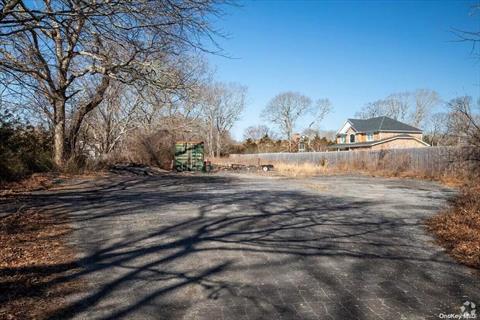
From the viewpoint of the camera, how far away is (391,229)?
6.55 meters

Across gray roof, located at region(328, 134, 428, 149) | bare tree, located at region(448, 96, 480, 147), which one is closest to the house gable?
gray roof, located at region(328, 134, 428, 149)

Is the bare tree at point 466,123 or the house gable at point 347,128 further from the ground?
the house gable at point 347,128

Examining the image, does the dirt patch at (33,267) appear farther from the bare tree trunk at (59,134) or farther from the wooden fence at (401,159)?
the wooden fence at (401,159)

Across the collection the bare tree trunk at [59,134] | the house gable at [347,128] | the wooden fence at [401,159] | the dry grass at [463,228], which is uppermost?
the house gable at [347,128]

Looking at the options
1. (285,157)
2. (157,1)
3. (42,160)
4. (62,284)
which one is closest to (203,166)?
(42,160)

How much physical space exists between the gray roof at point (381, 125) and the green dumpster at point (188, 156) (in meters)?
30.0

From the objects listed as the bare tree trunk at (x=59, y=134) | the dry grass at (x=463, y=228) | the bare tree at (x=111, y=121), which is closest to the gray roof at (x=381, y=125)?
the bare tree at (x=111, y=121)

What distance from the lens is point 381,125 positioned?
46.6 m

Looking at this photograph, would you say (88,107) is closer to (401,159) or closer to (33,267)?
(33,267)

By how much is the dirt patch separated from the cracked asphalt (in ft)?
0.62

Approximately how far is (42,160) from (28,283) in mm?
11324

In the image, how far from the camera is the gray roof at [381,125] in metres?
46.6

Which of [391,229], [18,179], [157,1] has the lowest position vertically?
[391,229]

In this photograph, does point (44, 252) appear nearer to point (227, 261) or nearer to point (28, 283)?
point (28, 283)
